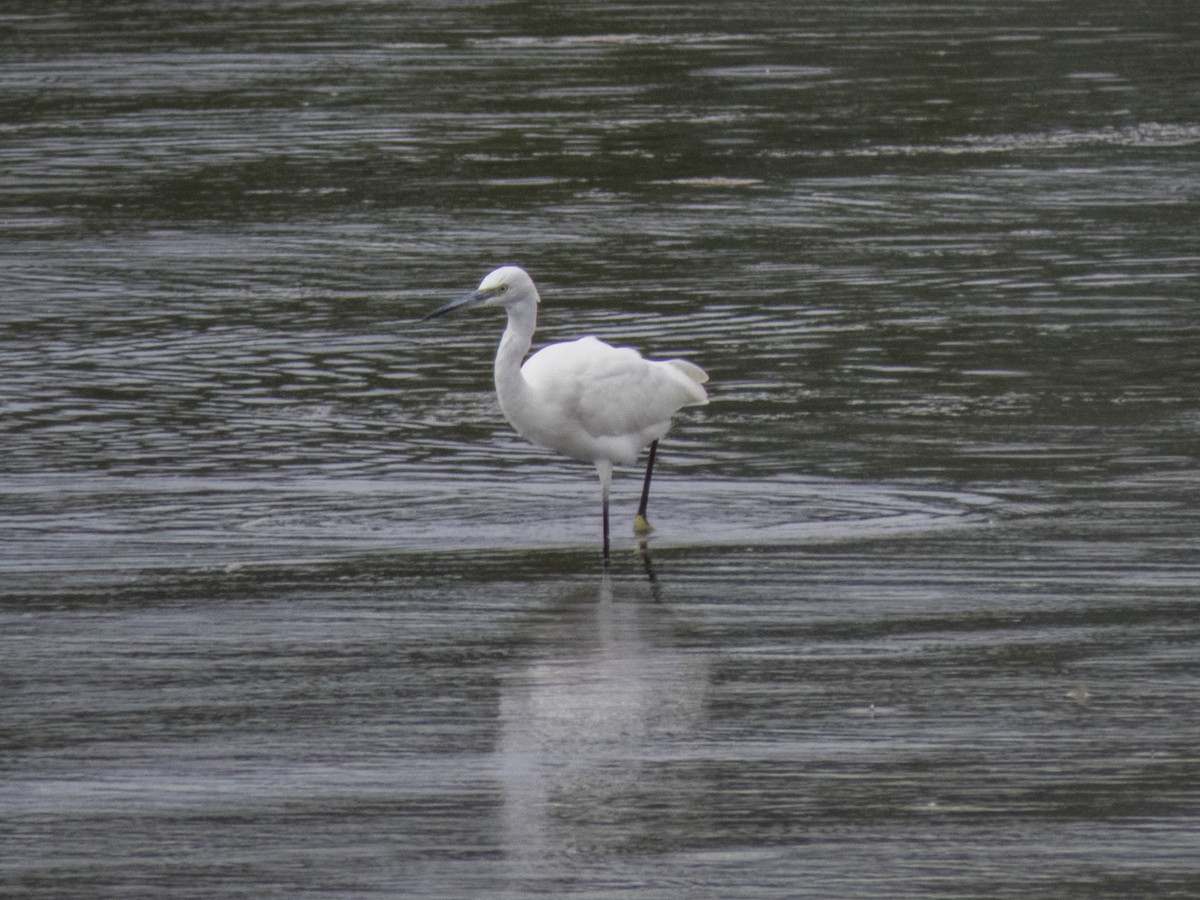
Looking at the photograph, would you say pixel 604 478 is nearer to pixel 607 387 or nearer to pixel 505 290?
pixel 607 387

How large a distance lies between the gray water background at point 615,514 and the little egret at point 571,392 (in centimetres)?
33

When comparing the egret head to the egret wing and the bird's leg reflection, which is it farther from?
the bird's leg reflection

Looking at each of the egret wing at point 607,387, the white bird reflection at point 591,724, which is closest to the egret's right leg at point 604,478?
the egret wing at point 607,387

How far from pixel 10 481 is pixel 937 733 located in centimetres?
456

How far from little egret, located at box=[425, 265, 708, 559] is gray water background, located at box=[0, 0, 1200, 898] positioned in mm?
326

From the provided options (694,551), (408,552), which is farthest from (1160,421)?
(408,552)

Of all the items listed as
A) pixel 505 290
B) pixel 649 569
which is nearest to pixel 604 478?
pixel 649 569

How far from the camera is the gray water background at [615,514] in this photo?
619cm

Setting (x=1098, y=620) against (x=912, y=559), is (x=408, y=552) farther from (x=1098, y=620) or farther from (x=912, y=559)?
(x=1098, y=620)

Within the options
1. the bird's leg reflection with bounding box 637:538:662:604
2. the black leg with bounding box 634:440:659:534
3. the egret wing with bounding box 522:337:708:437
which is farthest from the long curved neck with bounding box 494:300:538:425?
the bird's leg reflection with bounding box 637:538:662:604

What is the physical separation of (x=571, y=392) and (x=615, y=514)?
23.6 inches

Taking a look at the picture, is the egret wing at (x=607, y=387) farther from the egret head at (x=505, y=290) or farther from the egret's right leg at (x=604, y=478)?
the egret head at (x=505, y=290)

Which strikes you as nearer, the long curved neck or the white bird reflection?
the white bird reflection

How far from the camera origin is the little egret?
29.6ft
